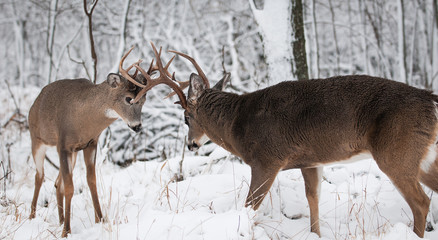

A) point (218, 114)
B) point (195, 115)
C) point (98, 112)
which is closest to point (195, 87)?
point (195, 115)

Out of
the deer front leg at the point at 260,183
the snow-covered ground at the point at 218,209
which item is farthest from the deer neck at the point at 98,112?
the deer front leg at the point at 260,183

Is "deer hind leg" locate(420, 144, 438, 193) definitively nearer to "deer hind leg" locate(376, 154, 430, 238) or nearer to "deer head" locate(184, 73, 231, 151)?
"deer hind leg" locate(376, 154, 430, 238)

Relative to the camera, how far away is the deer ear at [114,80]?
476 cm

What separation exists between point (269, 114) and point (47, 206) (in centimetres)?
331

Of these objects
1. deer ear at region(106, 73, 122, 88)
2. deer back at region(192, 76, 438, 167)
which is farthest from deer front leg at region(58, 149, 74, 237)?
deer back at region(192, 76, 438, 167)

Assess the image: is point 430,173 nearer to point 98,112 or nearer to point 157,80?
point 157,80

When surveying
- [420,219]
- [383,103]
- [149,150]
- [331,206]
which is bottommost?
[149,150]

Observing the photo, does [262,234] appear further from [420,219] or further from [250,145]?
[420,219]

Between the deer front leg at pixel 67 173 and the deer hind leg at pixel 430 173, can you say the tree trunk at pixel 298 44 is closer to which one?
the deer hind leg at pixel 430 173

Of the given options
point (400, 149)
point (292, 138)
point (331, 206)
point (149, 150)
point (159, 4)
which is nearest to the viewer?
point (400, 149)

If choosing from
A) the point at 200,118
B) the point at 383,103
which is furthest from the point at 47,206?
the point at 383,103

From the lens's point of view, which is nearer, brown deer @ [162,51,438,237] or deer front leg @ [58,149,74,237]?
brown deer @ [162,51,438,237]

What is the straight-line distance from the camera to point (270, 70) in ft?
19.6

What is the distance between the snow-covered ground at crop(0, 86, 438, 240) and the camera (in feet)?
12.1
